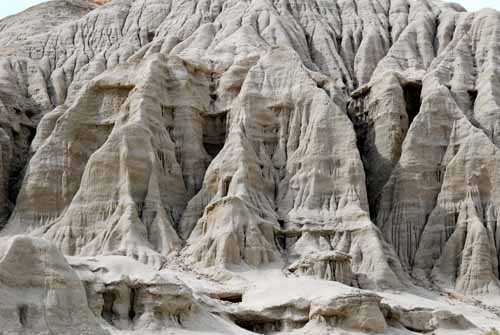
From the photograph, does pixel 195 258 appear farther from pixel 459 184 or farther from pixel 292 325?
pixel 459 184

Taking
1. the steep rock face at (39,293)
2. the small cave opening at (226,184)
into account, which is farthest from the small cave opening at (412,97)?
the steep rock face at (39,293)

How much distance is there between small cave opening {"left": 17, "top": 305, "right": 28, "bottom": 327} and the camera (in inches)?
1373

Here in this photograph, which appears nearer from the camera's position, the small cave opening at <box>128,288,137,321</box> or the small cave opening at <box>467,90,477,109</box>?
the small cave opening at <box>128,288,137,321</box>

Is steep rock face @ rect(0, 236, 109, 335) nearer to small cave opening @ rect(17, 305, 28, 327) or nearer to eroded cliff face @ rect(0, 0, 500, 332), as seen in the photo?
small cave opening @ rect(17, 305, 28, 327)

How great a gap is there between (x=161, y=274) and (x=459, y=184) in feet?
72.6

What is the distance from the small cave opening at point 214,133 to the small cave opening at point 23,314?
102 feet

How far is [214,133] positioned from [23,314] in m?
31.9

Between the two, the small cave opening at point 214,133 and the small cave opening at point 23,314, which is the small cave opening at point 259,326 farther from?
the small cave opening at point 214,133

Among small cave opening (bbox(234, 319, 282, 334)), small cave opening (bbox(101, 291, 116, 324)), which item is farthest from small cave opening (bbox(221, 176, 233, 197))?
small cave opening (bbox(101, 291, 116, 324))

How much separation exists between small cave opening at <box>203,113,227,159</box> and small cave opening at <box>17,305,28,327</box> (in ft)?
102

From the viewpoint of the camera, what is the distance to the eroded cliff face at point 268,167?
189 ft

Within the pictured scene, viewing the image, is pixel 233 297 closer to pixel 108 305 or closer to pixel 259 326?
pixel 259 326

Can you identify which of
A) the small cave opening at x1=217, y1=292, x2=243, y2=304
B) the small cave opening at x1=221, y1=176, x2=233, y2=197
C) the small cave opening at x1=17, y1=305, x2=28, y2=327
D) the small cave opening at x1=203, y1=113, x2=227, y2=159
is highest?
the small cave opening at x1=203, y1=113, x2=227, y2=159

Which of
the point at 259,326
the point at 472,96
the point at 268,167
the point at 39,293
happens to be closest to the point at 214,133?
the point at 268,167
